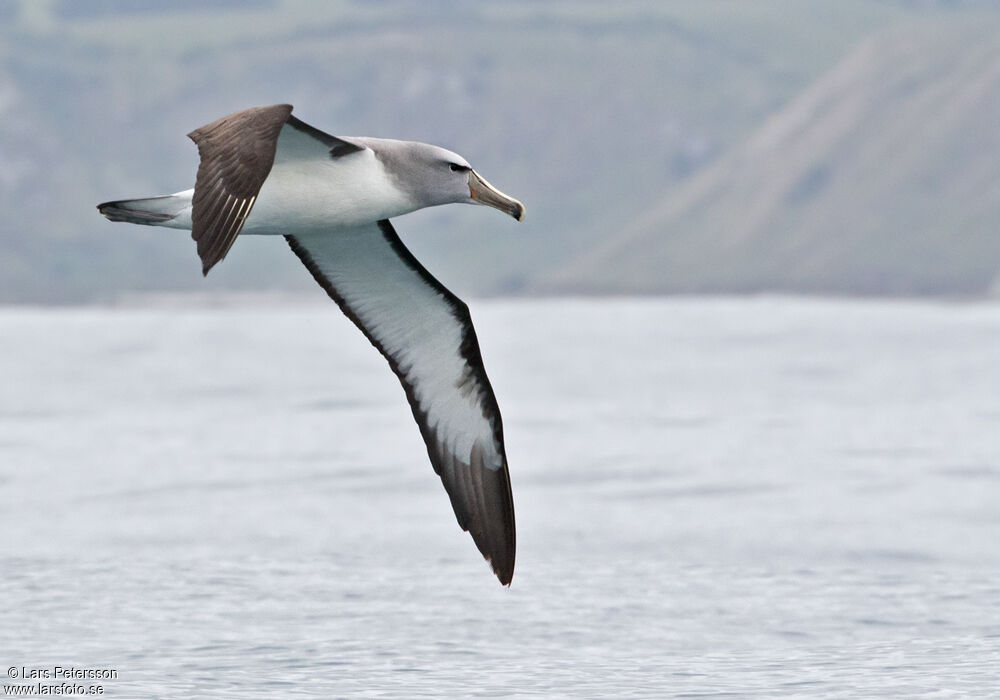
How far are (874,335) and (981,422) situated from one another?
38.6 m

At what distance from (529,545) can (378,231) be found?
640 centimetres

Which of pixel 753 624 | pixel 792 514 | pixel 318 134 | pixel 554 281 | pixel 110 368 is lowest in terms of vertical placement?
pixel 753 624

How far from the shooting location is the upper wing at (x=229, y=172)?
998 cm

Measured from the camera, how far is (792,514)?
2089 cm

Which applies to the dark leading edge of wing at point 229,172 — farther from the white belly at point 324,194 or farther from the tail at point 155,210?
the white belly at point 324,194

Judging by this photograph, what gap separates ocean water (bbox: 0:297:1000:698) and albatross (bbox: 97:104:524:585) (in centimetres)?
158

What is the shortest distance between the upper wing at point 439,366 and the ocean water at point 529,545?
3.65 feet

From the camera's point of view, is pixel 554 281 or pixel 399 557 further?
pixel 554 281

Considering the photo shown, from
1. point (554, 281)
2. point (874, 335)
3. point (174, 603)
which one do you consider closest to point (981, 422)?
point (174, 603)

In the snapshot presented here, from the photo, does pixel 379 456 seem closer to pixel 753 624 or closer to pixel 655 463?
pixel 655 463

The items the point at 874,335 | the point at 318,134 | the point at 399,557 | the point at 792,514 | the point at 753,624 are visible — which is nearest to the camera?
the point at 318,134

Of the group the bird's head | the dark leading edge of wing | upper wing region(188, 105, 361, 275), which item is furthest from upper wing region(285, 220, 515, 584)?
the dark leading edge of wing

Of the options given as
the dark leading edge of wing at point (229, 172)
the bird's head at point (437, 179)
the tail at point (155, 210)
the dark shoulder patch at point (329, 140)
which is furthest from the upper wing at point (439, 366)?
the dark leading edge of wing at point (229, 172)

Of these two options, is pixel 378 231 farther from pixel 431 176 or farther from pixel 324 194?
pixel 324 194
